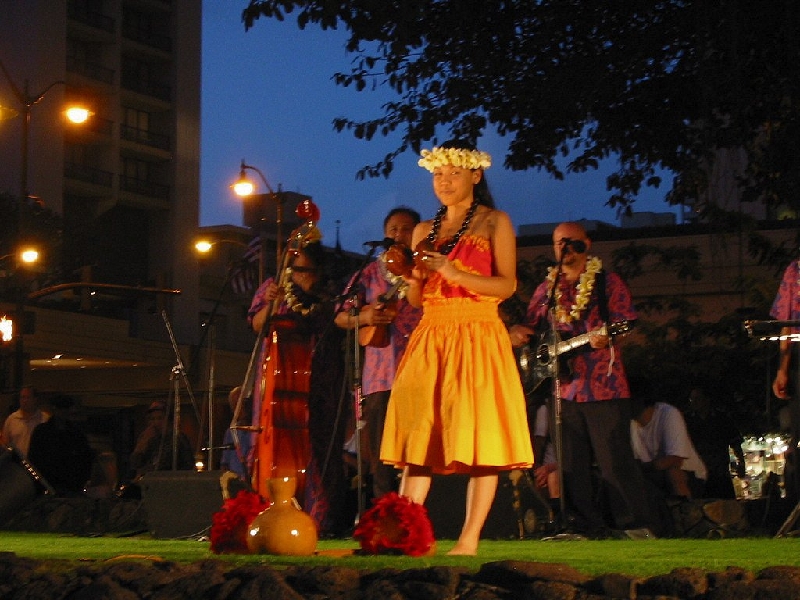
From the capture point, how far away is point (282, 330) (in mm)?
7762

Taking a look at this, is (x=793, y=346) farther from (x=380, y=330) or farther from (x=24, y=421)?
(x=24, y=421)

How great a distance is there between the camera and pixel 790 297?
7.05 metres

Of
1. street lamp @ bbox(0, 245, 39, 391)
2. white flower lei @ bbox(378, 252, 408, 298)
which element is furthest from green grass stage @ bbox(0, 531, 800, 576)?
street lamp @ bbox(0, 245, 39, 391)

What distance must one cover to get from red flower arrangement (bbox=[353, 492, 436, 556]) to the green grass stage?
0.34 ft

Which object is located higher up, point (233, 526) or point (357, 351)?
point (357, 351)

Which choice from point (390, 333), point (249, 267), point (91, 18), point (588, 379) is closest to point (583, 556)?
point (588, 379)

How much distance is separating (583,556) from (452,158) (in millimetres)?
1721

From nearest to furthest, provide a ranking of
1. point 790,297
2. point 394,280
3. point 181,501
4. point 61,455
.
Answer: point 790,297
point 394,280
point 181,501
point 61,455

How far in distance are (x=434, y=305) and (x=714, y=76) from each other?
361cm

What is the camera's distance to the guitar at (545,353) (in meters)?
7.30

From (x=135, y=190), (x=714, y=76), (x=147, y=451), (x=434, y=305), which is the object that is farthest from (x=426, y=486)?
(x=135, y=190)

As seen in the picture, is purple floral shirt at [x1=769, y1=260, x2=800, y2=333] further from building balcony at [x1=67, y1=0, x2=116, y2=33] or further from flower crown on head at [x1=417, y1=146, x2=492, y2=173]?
building balcony at [x1=67, y1=0, x2=116, y2=33]

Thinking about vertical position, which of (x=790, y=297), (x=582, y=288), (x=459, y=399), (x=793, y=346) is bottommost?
(x=459, y=399)

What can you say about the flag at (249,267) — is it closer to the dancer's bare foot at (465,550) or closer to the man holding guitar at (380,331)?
the man holding guitar at (380,331)
